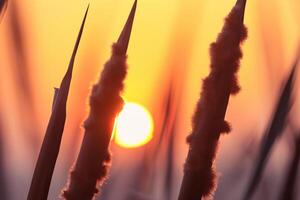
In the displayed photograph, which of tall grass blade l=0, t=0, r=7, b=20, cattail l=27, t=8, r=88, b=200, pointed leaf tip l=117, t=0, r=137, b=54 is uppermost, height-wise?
tall grass blade l=0, t=0, r=7, b=20

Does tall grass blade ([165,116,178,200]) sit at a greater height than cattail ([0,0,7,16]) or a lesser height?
lesser

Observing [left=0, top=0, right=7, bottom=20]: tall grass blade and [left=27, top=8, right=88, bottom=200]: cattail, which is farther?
[left=0, top=0, right=7, bottom=20]: tall grass blade

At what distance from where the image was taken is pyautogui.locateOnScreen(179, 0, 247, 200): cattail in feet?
27.3

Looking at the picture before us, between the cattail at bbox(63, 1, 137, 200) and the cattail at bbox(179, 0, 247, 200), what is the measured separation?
3.83 ft

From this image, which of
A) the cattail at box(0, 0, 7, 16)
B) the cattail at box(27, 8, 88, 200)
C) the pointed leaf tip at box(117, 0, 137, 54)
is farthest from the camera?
the cattail at box(0, 0, 7, 16)

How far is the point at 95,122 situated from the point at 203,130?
4.99ft

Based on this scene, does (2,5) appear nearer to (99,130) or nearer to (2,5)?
(2,5)

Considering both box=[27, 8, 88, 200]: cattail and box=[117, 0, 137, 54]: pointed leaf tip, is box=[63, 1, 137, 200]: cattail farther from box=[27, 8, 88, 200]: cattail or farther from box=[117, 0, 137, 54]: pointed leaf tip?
box=[27, 8, 88, 200]: cattail

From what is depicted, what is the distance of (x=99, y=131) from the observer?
8906 mm

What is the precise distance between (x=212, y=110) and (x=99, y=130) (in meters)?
1.60

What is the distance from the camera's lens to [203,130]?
8.45m

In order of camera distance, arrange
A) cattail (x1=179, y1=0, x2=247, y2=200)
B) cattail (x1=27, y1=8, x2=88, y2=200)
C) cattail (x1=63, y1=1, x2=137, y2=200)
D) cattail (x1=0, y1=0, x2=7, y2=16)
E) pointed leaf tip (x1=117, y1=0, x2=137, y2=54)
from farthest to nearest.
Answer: cattail (x1=0, y1=0, x2=7, y2=16), pointed leaf tip (x1=117, y1=0, x2=137, y2=54), cattail (x1=27, y1=8, x2=88, y2=200), cattail (x1=63, y1=1, x2=137, y2=200), cattail (x1=179, y1=0, x2=247, y2=200)

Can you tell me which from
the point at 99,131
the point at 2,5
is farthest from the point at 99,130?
the point at 2,5

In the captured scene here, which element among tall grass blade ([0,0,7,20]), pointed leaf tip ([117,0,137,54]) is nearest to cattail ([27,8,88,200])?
pointed leaf tip ([117,0,137,54])
